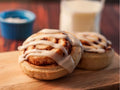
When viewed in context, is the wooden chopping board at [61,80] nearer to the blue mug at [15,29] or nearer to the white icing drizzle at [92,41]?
the white icing drizzle at [92,41]

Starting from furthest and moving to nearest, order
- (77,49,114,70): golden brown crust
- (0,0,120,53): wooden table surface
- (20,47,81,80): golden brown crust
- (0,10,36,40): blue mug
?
(0,0,120,53): wooden table surface
(0,10,36,40): blue mug
(77,49,114,70): golden brown crust
(20,47,81,80): golden brown crust

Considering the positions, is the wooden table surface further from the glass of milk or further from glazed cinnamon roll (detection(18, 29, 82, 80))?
glazed cinnamon roll (detection(18, 29, 82, 80))

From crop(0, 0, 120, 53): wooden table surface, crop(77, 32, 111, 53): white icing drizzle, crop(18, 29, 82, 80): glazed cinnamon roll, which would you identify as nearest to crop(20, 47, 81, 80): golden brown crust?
crop(18, 29, 82, 80): glazed cinnamon roll

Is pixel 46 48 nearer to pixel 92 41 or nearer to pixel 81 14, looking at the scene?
pixel 92 41

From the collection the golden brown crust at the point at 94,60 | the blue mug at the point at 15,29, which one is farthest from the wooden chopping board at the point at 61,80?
the blue mug at the point at 15,29

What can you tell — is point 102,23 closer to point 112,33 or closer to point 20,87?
point 112,33
